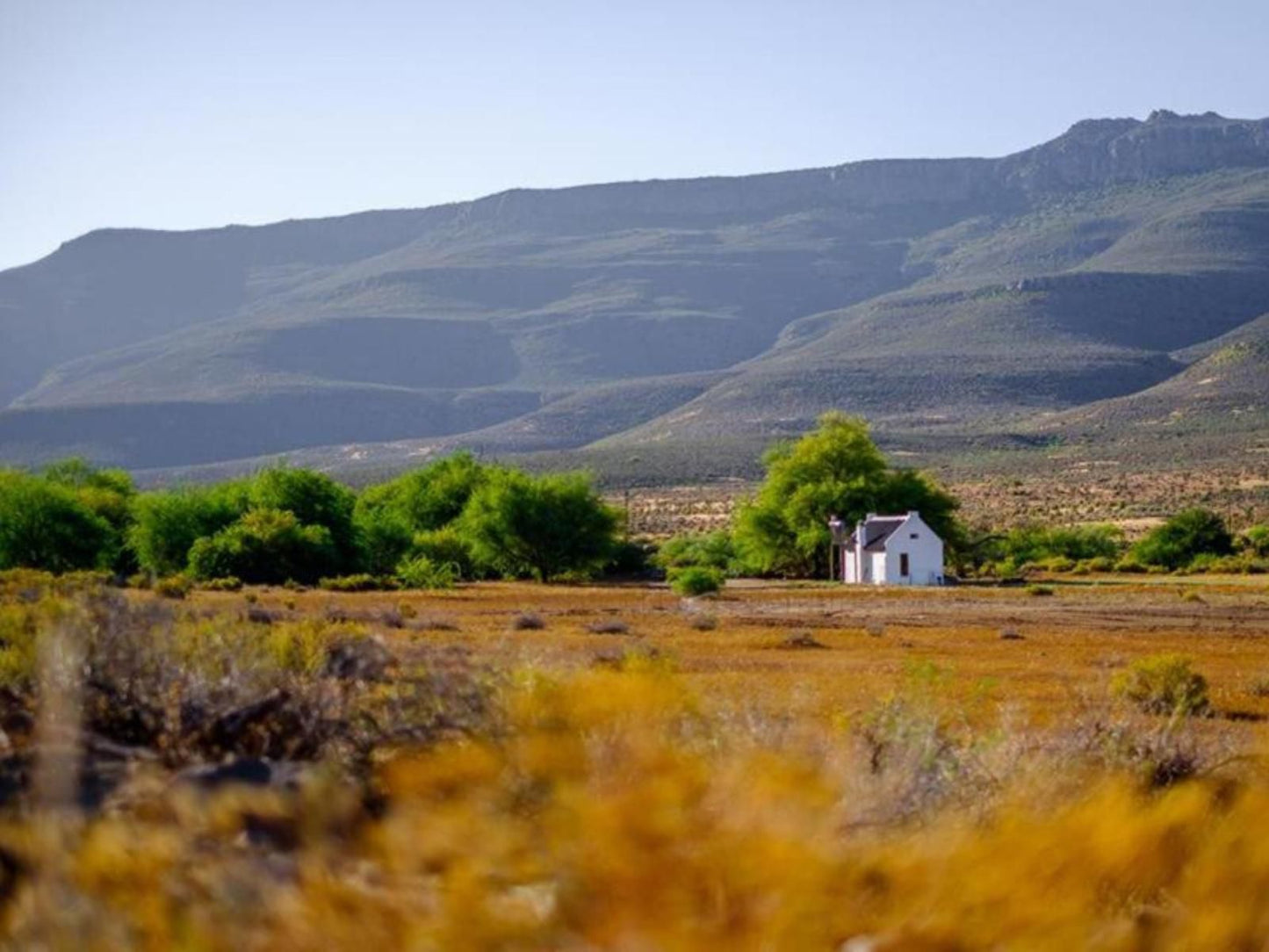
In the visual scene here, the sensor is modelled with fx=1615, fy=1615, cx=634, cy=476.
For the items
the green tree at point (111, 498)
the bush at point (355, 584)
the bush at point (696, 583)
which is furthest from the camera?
the green tree at point (111, 498)

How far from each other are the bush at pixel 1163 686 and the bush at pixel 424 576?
32167 millimetres

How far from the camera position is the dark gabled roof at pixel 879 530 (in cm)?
5922

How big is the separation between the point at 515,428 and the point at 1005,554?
117026 millimetres

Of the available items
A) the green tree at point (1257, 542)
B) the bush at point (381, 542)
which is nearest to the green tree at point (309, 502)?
the bush at point (381, 542)

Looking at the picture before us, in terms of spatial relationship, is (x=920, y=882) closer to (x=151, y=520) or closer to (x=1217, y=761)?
(x=1217, y=761)

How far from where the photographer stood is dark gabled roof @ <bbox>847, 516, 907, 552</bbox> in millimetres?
59219

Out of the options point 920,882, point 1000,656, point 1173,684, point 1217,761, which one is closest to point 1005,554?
point 1000,656

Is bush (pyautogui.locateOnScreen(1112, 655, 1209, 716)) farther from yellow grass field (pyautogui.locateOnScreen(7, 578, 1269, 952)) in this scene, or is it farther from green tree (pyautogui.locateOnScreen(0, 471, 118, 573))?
green tree (pyautogui.locateOnScreen(0, 471, 118, 573))

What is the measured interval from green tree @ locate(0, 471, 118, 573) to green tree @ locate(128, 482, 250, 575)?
1681 millimetres

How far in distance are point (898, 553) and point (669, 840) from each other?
167 feet

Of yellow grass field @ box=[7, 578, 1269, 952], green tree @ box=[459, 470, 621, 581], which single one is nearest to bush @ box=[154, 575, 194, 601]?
yellow grass field @ box=[7, 578, 1269, 952]

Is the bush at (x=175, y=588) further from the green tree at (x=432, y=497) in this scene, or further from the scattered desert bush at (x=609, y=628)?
the green tree at (x=432, y=497)

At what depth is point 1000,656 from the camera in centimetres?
2673

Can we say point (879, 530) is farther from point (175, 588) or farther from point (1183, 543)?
point (175, 588)
